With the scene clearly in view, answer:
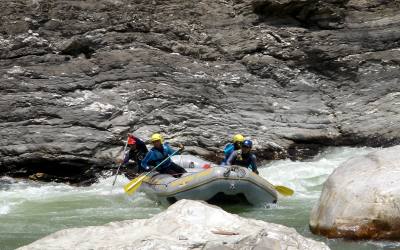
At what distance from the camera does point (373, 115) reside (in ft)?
53.9

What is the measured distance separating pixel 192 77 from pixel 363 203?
454 inches

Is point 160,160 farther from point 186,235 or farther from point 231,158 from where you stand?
point 186,235

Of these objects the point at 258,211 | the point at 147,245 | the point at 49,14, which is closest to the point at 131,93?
the point at 49,14

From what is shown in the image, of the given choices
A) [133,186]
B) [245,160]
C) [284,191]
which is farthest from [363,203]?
[133,186]

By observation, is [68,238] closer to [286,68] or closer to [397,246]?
[397,246]

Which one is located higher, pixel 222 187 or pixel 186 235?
pixel 186 235

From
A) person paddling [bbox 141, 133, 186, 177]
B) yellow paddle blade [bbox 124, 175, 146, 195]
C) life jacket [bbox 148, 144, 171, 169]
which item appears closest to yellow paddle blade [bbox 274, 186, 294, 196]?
person paddling [bbox 141, 133, 186, 177]

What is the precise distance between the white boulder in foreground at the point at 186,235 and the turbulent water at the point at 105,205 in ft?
6.27

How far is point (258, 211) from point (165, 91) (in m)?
7.83

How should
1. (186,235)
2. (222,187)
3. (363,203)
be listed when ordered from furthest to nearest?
(222,187) < (363,203) < (186,235)

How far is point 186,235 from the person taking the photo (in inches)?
162

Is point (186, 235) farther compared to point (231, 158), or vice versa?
point (231, 158)

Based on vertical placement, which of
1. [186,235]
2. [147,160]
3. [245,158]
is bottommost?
[147,160]

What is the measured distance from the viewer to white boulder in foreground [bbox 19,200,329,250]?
13.1 feet
